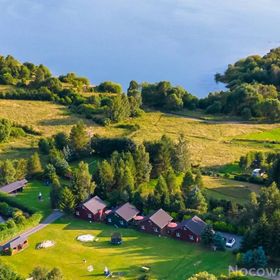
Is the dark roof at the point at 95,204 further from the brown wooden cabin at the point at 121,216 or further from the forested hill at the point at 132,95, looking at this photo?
the forested hill at the point at 132,95

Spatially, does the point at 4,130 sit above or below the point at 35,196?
above

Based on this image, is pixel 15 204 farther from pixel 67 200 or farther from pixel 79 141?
pixel 79 141

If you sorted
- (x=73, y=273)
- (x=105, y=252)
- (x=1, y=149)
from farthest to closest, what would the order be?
(x=1, y=149), (x=105, y=252), (x=73, y=273)

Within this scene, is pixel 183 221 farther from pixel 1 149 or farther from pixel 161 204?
pixel 1 149

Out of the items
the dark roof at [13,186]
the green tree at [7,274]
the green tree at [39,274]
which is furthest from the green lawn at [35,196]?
the green tree at [39,274]

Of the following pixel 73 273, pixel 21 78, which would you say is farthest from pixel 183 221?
pixel 21 78

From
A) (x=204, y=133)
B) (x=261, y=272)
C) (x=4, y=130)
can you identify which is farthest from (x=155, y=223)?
(x=204, y=133)
